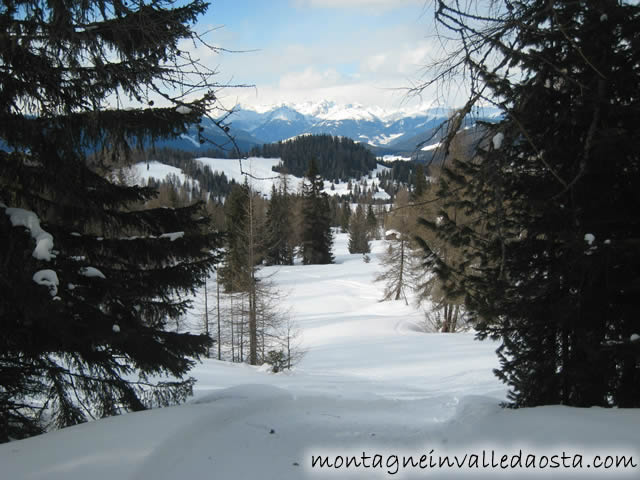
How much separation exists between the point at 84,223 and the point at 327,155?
16189cm

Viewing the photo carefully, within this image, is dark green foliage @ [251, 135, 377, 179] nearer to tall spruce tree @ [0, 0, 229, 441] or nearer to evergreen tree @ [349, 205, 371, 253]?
evergreen tree @ [349, 205, 371, 253]

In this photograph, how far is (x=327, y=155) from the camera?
6348 inches

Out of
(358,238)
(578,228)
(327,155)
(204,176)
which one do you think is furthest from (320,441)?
(327,155)

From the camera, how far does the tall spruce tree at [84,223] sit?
2.37 meters

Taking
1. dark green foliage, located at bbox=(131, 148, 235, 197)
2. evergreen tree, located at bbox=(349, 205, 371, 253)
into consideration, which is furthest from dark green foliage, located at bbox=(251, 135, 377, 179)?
evergreen tree, located at bbox=(349, 205, 371, 253)

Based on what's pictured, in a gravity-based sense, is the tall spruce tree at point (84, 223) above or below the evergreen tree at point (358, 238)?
above

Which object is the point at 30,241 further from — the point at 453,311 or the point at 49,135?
the point at 453,311

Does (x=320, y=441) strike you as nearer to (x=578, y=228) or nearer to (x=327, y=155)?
(x=578, y=228)

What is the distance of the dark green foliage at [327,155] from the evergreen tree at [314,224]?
343 feet

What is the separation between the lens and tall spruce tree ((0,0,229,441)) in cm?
237

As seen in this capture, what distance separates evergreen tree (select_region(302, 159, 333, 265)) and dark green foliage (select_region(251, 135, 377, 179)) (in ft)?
343

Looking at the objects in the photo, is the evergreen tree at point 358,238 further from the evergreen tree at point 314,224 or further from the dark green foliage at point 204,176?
the dark green foliage at point 204,176

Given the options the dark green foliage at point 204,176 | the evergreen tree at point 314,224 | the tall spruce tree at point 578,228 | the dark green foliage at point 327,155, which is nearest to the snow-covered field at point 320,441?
the tall spruce tree at point 578,228

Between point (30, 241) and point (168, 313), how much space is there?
1.86m
